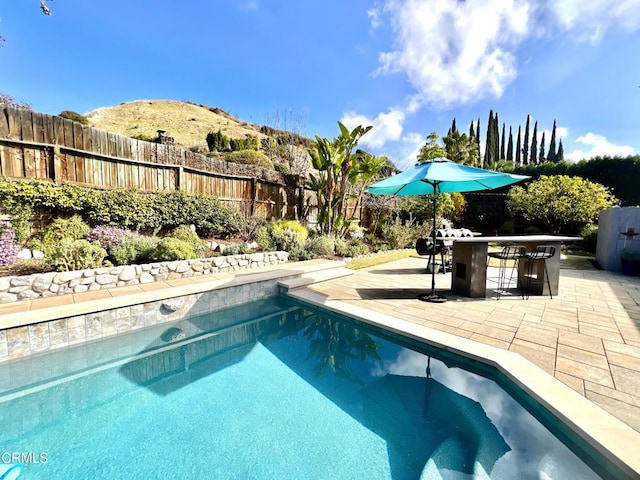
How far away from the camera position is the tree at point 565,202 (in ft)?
37.1

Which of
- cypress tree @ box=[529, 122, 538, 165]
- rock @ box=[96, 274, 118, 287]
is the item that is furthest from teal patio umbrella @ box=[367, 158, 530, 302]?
cypress tree @ box=[529, 122, 538, 165]

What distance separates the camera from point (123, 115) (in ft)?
90.3

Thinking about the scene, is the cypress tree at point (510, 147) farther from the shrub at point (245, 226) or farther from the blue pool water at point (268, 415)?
the blue pool water at point (268, 415)

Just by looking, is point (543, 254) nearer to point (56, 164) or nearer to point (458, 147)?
point (56, 164)

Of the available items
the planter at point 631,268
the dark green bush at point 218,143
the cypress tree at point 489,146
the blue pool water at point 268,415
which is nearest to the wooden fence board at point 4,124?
the blue pool water at point 268,415

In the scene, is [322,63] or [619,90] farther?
[322,63]

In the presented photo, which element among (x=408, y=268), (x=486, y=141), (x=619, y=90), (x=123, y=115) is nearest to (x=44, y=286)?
(x=408, y=268)

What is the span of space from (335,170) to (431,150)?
35.9ft

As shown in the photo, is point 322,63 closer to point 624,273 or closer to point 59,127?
point 59,127

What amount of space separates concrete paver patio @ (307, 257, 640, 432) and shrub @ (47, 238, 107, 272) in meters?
4.01

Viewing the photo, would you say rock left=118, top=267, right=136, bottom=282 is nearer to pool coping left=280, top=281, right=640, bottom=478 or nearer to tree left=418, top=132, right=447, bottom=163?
pool coping left=280, top=281, right=640, bottom=478

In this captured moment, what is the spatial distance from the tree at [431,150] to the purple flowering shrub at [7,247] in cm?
1739

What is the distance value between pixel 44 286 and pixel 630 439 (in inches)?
264

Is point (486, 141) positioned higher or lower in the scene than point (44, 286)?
higher
